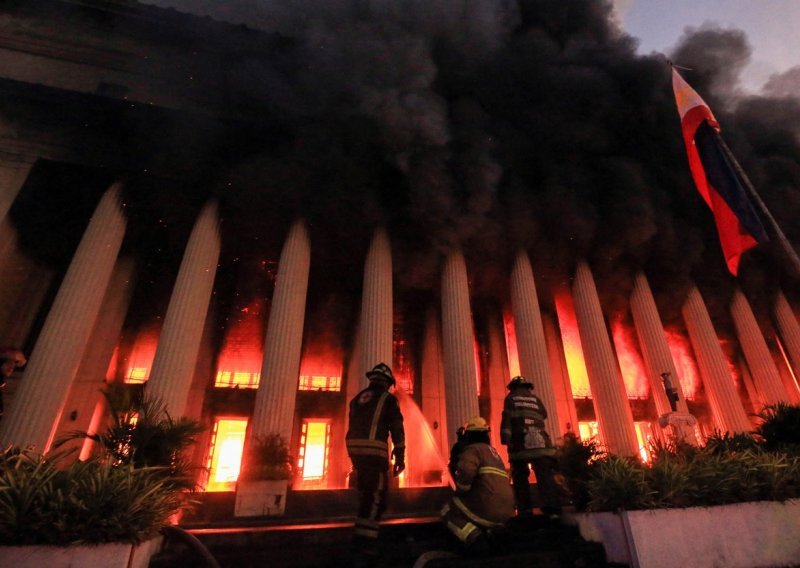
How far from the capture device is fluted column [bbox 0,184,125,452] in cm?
953

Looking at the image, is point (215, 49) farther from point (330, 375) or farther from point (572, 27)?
point (572, 27)

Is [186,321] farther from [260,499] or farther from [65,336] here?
[260,499]

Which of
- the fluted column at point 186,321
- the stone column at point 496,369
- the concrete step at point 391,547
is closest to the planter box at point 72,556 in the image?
the concrete step at point 391,547

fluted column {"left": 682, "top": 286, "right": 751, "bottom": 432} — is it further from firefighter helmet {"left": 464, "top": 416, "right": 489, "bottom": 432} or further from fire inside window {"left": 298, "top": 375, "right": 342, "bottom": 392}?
firefighter helmet {"left": 464, "top": 416, "right": 489, "bottom": 432}

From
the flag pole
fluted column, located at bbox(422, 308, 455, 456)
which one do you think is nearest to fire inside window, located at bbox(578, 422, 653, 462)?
fluted column, located at bbox(422, 308, 455, 456)

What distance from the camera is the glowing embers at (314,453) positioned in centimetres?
1400

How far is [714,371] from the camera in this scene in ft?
48.4

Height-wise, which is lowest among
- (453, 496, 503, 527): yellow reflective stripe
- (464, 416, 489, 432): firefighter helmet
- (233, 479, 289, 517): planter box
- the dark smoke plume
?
(453, 496, 503, 527): yellow reflective stripe

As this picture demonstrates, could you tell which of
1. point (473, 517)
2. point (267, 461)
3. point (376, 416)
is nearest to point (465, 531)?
point (473, 517)

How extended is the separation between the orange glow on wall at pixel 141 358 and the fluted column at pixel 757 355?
22153 mm

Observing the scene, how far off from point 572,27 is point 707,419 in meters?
17.8

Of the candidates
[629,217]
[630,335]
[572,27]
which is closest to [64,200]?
[629,217]

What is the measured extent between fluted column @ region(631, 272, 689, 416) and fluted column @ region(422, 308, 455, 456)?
7.17 meters

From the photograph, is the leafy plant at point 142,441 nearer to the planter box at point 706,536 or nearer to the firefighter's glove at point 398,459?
the firefighter's glove at point 398,459
